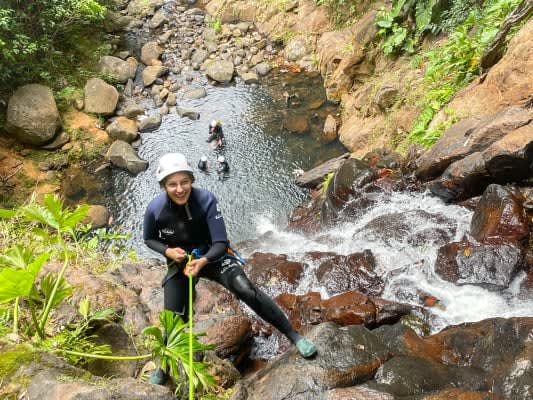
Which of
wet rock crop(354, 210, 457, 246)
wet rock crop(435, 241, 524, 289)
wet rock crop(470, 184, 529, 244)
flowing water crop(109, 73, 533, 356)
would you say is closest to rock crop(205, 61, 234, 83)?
flowing water crop(109, 73, 533, 356)

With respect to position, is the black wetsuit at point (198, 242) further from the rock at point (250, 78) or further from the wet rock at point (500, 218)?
the rock at point (250, 78)

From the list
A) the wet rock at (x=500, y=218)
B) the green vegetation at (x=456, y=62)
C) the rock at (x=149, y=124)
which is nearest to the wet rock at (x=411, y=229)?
the wet rock at (x=500, y=218)

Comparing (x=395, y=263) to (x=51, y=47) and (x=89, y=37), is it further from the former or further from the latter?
(x=89, y=37)

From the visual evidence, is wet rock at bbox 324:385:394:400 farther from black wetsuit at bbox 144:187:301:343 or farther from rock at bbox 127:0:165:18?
rock at bbox 127:0:165:18

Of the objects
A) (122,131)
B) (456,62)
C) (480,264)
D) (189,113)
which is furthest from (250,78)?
(480,264)

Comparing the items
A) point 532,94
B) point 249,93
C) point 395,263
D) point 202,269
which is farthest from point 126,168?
point 532,94

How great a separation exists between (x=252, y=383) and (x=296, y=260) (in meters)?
4.53

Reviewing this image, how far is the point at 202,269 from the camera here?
12.6ft

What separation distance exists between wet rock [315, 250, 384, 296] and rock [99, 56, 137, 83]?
12.9m

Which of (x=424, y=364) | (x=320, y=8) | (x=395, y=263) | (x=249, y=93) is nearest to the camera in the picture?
(x=424, y=364)

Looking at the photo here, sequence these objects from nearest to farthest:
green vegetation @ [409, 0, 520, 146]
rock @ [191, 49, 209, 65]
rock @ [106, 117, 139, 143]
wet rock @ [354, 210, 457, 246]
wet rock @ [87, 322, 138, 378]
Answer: wet rock @ [87, 322, 138, 378] → wet rock @ [354, 210, 457, 246] → green vegetation @ [409, 0, 520, 146] → rock @ [106, 117, 139, 143] → rock @ [191, 49, 209, 65]

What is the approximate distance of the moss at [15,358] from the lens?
9.09 ft

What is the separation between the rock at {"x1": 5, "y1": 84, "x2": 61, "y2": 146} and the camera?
12.7 m

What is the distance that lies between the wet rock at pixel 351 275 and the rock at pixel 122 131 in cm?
928
